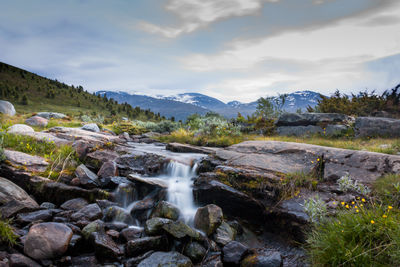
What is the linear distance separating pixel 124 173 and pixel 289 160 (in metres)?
5.34

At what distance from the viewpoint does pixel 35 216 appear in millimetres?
4836

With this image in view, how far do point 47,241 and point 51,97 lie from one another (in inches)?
1577

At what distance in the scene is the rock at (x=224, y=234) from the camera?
4751 mm

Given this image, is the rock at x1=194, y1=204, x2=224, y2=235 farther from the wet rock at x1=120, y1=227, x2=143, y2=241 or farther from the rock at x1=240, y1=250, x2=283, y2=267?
the wet rock at x1=120, y1=227, x2=143, y2=241

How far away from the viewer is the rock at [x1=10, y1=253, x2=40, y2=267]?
11.4 feet

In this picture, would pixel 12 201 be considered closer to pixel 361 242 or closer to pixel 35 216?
pixel 35 216

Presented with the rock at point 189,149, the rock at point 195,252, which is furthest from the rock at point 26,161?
the rock at point 189,149

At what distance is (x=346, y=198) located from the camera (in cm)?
485

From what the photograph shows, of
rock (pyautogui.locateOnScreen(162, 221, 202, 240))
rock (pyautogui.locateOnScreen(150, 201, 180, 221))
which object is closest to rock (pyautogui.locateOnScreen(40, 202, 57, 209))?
rock (pyautogui.locateOnScreen(150, 201, 180, 221))

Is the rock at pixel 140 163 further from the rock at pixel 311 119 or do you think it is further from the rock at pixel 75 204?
the rock at pixel 311 119

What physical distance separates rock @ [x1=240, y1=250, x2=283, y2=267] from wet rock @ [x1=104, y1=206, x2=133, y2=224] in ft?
9.35

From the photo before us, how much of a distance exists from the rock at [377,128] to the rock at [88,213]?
12839 mm

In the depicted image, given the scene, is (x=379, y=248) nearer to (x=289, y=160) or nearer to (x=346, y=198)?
(x=346, y=198)

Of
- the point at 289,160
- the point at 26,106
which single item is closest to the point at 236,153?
the point at 289,160
